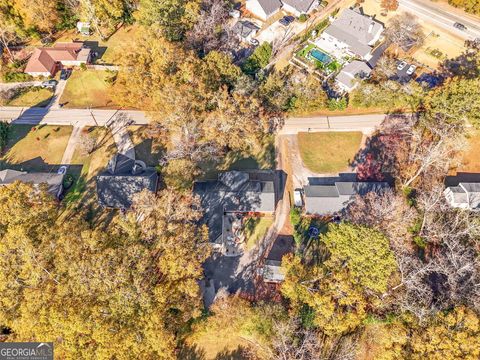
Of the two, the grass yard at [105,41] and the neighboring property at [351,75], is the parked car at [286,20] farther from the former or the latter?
the grass yard at [105,41]

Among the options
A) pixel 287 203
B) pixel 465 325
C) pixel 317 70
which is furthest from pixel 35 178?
pixel 465 325

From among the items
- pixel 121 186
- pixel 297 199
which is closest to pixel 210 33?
pixel 121 186

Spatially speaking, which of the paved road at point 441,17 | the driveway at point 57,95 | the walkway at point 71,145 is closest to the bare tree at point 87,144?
the walkway at point 71,145

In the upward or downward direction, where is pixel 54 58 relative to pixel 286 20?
upward

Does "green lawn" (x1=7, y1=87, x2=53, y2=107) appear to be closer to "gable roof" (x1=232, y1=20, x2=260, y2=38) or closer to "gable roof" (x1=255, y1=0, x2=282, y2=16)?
"gable roof" (x1=232, y1=20, x2=260, y2=38)

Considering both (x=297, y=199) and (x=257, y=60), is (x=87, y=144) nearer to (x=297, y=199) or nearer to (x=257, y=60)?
(x=257, y=60)

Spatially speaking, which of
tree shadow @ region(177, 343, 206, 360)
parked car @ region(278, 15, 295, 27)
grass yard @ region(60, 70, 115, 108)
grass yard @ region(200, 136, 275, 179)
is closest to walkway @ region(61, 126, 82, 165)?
grass yard @ region(60, 70, 115, 108)
